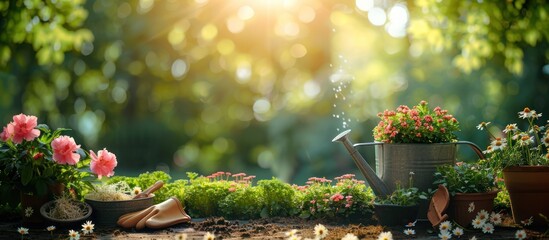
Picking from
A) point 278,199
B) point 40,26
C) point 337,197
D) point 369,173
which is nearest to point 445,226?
point 369,173

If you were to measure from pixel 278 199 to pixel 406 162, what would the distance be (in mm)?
1076

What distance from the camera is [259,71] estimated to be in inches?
347

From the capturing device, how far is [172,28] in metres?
8.65

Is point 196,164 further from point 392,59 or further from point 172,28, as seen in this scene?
point 392,59

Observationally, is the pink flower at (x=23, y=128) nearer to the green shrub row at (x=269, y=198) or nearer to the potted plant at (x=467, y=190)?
the green shrub row at (x=269, y=198)

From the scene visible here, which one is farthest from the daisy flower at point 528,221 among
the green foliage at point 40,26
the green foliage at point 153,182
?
the green foliage at point 40,26

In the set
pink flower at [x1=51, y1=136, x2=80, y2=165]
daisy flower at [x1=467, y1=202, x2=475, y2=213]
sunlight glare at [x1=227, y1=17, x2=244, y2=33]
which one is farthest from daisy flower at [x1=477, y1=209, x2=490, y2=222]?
sunlight glare at [x1=227, y1=17, x2=244, y2=33]

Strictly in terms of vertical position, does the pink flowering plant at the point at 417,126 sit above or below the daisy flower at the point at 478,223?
above

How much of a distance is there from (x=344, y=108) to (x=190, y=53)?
8.95 feet

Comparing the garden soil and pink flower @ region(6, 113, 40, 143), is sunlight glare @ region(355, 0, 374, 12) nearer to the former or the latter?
the garden soil

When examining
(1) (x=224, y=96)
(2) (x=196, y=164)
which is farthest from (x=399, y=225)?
(2) (x=196, y=164)

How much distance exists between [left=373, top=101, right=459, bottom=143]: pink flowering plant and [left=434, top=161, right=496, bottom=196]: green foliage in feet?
0.87

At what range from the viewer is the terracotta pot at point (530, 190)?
3787mm

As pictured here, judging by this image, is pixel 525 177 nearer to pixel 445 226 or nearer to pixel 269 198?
pixel 445 226
